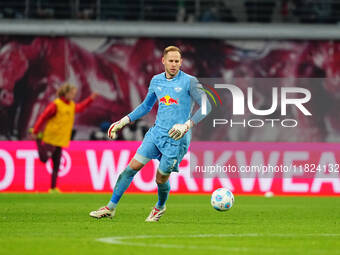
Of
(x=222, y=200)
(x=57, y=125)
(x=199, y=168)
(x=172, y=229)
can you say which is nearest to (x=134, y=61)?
(x=57, y=125)

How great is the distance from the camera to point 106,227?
34.0 feet

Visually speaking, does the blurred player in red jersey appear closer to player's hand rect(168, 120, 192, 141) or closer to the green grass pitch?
the green grass pitch

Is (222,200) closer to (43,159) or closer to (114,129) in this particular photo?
(114,129)

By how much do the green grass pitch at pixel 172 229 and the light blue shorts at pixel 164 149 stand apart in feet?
2.41

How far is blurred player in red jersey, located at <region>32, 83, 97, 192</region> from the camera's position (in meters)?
19.3

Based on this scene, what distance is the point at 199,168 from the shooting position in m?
20.0

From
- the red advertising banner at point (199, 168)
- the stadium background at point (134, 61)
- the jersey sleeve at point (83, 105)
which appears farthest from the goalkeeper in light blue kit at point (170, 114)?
the stadium background at point (134, 61)

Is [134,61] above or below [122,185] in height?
below

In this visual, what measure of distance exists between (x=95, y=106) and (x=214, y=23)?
396 cm

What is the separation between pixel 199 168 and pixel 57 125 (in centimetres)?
330

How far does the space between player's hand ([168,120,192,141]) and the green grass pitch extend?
1.09m

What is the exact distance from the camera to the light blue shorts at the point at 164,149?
11164mm

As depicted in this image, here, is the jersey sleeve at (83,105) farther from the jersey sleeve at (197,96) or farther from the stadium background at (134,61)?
the jersey sleeve at (197,96)

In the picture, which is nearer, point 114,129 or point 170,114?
point 170,114
